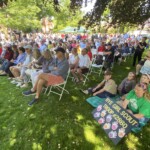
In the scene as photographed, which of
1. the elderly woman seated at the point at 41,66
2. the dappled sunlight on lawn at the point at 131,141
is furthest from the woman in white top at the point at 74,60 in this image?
the dappled sunlight on lawn at the point at 131,141

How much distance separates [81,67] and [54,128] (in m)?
3.46

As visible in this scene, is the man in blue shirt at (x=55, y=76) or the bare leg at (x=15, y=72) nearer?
the man in blue shirt at (x=55, y=76)

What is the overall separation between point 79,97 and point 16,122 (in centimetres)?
208

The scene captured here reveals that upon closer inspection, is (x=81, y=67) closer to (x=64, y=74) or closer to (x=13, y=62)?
(x=64, y=74)

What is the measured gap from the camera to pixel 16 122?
14.6 feet

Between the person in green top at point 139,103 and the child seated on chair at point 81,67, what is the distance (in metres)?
3.16

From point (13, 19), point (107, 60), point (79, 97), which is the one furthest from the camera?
point (13, 19)

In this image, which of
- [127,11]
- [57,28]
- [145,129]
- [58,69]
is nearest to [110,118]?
[145,129]

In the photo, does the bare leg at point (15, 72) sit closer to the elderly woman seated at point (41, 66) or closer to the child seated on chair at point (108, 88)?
the elderly woman seated at point (41, 66)

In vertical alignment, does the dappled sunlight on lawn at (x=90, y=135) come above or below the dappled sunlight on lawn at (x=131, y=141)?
above

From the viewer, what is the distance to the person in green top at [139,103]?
4.01 metres

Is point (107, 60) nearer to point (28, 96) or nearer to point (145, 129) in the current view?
point (28, 96)

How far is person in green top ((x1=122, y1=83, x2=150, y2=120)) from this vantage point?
158 inches

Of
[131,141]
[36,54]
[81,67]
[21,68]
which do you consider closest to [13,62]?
[21,68]
